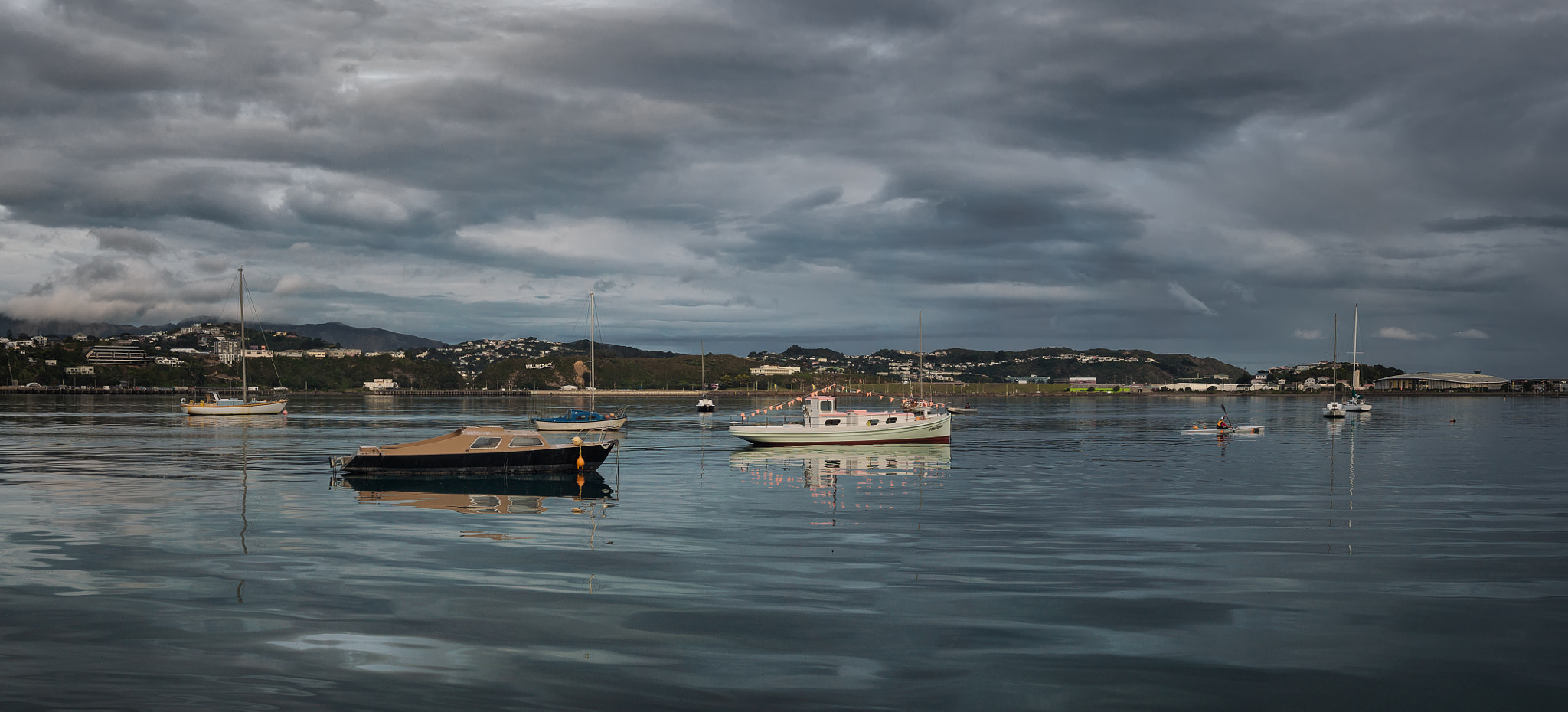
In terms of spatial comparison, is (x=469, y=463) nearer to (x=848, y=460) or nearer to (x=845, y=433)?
(x=848, y=460)

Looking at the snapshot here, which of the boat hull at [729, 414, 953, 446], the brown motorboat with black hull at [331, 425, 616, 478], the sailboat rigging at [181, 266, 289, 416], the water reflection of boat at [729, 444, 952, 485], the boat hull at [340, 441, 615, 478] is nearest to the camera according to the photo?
the boat hull at [340, 441, 615, 478]

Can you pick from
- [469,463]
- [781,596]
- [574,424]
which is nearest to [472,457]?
[469,463]

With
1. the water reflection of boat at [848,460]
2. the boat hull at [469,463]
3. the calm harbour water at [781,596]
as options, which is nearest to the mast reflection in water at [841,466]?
the water reflection of boat at [848,460]

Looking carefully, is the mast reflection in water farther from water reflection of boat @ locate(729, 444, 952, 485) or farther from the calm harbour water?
the calm harbour water

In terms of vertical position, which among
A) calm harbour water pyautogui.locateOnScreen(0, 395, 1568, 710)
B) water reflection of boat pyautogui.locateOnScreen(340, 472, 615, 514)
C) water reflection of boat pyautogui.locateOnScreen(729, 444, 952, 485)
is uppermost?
calm harbour water pyautogui.locateOnScreen(0, 395, 1568, 710)

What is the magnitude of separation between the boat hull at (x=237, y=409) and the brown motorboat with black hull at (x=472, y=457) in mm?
81162

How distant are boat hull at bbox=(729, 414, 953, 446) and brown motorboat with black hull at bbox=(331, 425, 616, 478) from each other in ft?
69.9

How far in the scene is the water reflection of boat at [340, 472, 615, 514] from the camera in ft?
110

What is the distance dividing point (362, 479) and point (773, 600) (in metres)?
29.9

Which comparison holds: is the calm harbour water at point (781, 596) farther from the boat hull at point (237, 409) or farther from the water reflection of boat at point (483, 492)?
the boat hull at point (237, 409)

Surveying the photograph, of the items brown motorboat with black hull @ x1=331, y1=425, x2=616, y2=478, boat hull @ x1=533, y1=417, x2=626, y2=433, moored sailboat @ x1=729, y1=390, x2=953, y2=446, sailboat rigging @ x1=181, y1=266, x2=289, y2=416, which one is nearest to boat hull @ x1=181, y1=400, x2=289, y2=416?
sailboat rigging @ x1=181, y1=266, x2=289, y2=416

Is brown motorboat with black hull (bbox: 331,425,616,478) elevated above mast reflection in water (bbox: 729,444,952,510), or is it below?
above

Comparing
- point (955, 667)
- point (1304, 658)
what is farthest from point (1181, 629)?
point (955, 667)

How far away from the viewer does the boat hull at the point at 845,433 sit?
6612 cm
